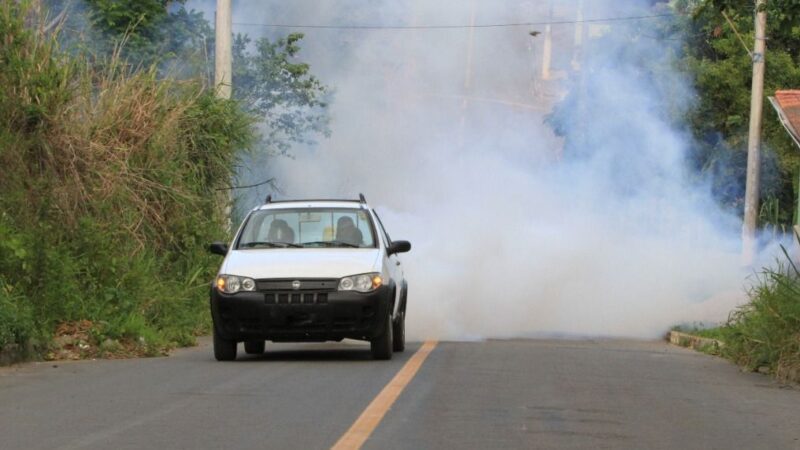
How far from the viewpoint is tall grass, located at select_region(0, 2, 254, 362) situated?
52.3ft

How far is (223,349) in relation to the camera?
14.4m

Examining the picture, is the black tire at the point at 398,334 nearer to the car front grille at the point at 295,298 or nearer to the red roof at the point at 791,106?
the car front grille at the point at 295,298

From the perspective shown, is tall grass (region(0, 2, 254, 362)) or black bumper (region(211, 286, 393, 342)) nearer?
black bumper (region(211, 286, 393, 342))

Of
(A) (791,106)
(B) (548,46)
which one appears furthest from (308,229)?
(B) (548,46)

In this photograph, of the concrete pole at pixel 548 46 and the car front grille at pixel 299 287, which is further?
the concrete pole at pixel 548 46

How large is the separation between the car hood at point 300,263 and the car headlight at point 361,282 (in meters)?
0.05

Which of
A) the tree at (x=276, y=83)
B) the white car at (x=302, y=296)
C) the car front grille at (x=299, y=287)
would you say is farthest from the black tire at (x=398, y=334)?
the tree at (x=276, y=83)

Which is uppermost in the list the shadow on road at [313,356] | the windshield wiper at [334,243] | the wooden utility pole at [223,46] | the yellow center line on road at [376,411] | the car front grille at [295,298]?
the wooden utility pole at [223,46]

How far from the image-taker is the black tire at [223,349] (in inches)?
562

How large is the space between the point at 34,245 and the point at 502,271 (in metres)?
9.63

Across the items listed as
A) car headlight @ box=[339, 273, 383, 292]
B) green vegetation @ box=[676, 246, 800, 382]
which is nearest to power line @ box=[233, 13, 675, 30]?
green vegetation @ box=[676, 246, 800, 382]

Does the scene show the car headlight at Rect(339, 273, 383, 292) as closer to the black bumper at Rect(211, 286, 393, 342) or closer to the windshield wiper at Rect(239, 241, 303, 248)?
the black bumper at Rect(211, 286, 393, 342)

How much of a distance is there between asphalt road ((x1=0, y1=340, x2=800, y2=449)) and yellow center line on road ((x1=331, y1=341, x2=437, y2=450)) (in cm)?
6

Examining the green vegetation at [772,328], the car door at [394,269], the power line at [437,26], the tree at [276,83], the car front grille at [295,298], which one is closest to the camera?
the car front grille at [295,298]
